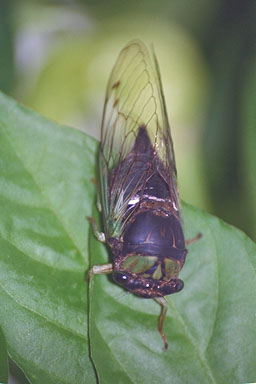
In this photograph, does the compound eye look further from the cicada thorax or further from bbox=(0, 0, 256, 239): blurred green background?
bbox=(0, 0, 256, 239): blurred green background

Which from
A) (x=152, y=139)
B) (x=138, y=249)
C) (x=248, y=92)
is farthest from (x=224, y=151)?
(x=138, y=249)

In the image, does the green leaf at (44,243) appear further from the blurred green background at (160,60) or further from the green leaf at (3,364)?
the blurred green background at (160,60)

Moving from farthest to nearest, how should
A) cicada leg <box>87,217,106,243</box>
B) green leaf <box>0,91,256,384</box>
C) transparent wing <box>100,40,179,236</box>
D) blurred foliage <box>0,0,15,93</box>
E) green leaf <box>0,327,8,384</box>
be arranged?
blurred foliage <box>0,0,15,93</box>
transparent wing <box>100,40,179,236</box>
cicada leg <box>87,217,106,243</box>
green leaf <box>0,91,256,384</box>
green leaf <box>0,327,8,384</box>

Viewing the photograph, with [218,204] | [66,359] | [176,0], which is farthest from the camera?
[176,0]

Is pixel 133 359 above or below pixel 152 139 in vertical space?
below

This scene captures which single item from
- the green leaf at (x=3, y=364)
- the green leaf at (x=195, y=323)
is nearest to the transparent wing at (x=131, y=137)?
the green leaf at (x=195, y=323)


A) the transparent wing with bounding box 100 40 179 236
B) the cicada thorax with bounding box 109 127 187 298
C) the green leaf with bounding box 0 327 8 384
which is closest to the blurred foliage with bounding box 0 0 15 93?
the transparent wing with bounding box 100 40 179 236

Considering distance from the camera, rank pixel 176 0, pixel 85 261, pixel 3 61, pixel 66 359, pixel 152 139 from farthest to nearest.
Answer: pixel 176 0 → pixel 3 61 → pixel 152 139 → pixel 85 261 → pixel 66 359

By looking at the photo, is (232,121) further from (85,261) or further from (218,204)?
(85,261)
